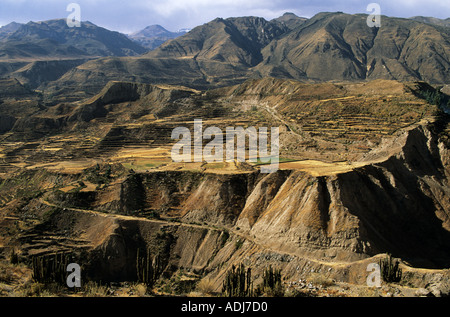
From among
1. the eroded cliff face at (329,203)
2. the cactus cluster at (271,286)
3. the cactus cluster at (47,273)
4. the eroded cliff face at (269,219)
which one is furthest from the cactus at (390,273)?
the cactus cluster at (47,273)

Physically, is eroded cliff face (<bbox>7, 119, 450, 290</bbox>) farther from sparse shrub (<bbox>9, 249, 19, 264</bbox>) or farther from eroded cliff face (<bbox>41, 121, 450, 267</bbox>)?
sparse shrub (<bbox>9, 249, 19, 264</bbox>)

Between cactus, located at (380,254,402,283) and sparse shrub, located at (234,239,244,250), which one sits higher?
A: cactus, located at (380,254,402,283)

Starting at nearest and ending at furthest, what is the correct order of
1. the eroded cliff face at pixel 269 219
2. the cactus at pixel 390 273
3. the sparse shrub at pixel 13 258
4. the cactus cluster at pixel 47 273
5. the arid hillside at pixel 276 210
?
the cactus at pixel 390 273 < the cactus cluster at pixel 47 273 < the sparse shrub at pixel 13 258 < the arid hillside at pixel 276 210 < the eroded cliff face at pixel 269 219

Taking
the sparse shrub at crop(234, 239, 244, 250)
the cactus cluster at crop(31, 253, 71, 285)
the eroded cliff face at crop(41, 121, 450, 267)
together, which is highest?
the eroded cliff face at crop(41, 121, 450, 267)

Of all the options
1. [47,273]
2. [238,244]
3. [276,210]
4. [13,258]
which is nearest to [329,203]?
[276,210]

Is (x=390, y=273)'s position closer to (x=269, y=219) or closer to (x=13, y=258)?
(x=269, y=219)

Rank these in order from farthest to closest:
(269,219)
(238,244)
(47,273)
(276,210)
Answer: (276,210) → (269,219) → (238,244) → (47,273)

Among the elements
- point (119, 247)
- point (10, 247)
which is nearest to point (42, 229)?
point (10, 247)

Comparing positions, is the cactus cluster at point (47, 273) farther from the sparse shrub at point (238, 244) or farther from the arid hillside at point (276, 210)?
the sparse shrub at point (238, 244)

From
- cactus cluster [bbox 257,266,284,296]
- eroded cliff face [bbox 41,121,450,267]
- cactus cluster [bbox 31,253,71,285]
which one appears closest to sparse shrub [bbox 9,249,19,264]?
cactus cluster [bbox 31,253,71,285]

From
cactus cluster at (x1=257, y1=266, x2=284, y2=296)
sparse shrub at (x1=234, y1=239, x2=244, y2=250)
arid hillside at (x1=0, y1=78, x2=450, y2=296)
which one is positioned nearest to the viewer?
cactus cluster at (x1=257, y1=266, x2=284, y2=296)

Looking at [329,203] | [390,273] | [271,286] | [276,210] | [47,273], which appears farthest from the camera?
[276,210]

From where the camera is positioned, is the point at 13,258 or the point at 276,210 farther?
the point at 276,210

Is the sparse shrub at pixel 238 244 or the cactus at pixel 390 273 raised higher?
the cactus at pixel 390 273
